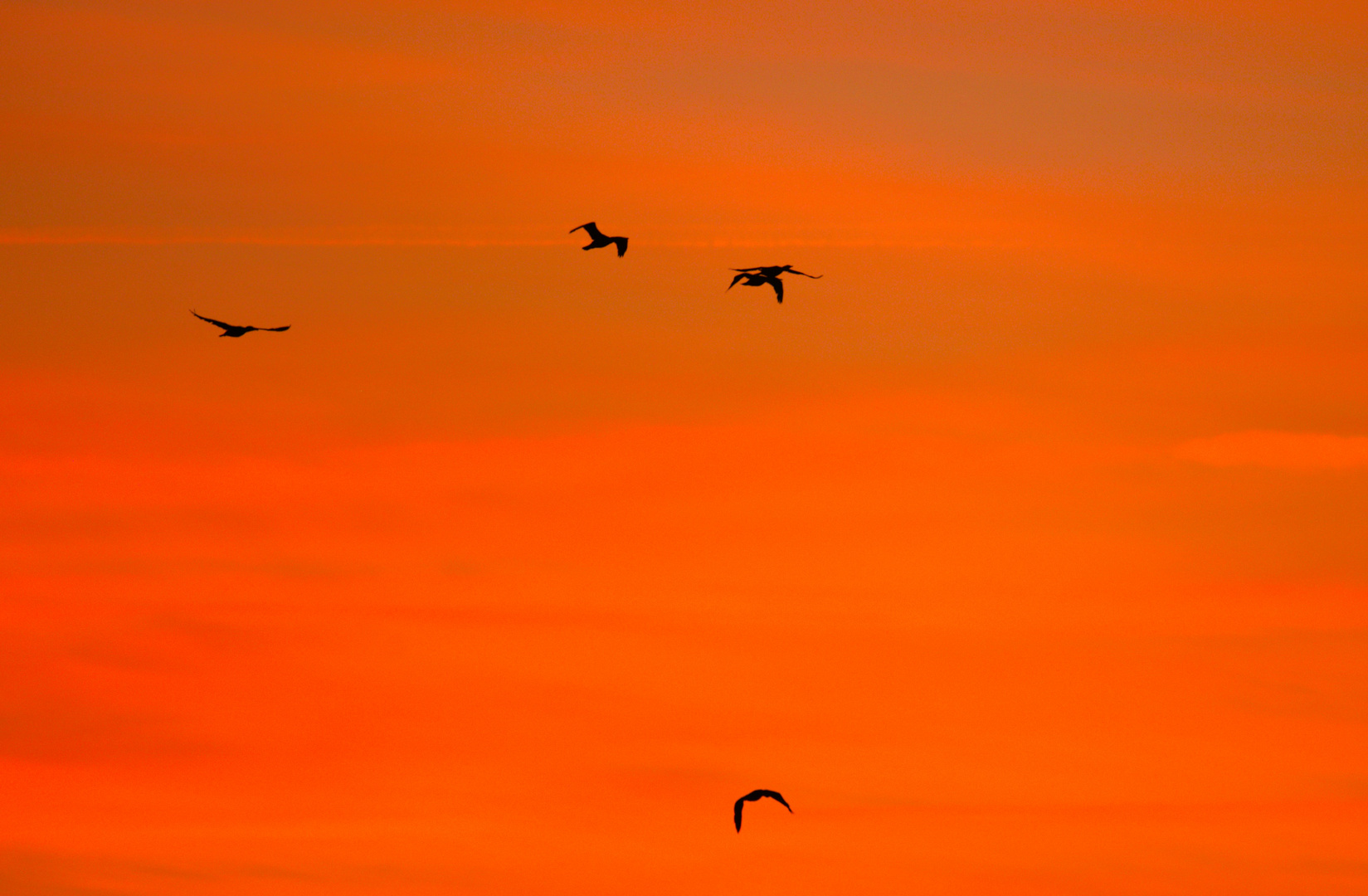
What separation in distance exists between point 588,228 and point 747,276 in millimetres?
10582

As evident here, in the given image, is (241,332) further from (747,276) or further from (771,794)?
(771,794)

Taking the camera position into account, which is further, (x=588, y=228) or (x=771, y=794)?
(x=588, y=228)

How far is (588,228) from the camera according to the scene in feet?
330

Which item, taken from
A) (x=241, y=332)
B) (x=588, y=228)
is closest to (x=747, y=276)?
(x=588, y=228)

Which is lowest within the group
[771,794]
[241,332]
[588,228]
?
[771,794]

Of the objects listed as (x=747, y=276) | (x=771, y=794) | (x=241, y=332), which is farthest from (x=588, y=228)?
(x=771, y=794)

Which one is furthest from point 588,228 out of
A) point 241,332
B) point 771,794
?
point 771,794

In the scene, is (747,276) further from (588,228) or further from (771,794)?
(771,794)

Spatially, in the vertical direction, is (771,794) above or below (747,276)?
below

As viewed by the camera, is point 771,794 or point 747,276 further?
point 747,276

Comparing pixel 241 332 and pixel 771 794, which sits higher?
pixel 241 332

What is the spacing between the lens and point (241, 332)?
95.5 m

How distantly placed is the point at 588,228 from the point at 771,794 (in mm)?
36000

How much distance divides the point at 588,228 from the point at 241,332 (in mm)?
21730
